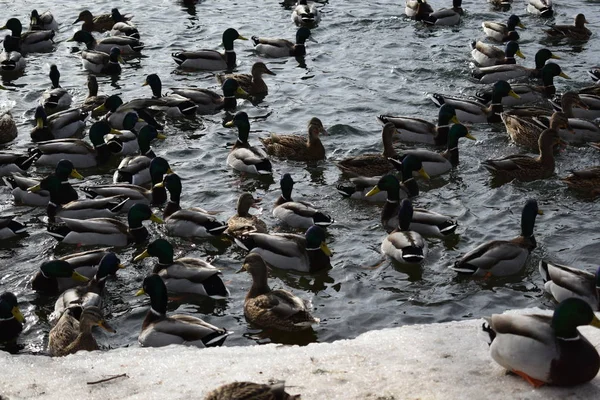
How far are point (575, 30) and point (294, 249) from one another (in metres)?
A: 10.3

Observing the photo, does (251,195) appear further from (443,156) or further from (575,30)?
(575,30)

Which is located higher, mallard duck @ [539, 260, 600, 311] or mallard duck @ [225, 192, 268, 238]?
mallard duck @ [539, 260, 600, 311]

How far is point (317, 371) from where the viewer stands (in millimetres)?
7625

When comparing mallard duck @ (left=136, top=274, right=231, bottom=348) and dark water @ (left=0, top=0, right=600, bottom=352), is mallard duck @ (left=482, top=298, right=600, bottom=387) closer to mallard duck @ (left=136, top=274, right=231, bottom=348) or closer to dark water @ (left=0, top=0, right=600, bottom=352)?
dark water @ (left=0, top=0, right=600, bottom=352)

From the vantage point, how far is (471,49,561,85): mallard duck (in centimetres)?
1744

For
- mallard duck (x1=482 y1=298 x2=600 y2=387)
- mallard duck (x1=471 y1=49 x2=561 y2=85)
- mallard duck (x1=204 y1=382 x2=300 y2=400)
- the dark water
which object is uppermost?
mallard duck (x1=204 y1=382 x2=300 y2=400)

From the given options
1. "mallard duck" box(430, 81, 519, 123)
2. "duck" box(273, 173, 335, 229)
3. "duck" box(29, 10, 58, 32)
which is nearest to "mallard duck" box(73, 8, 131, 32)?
"duck" box(29, 10, 58, 32)

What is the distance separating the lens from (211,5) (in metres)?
23.2

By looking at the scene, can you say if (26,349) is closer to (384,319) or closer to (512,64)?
(384,319)

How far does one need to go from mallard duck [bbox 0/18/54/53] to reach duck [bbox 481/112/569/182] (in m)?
10.6

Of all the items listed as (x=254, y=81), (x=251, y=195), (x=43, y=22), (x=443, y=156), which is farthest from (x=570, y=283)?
(x=43, y=22)

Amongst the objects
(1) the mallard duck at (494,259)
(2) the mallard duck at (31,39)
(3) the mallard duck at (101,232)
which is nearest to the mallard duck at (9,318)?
(3) the mallard duck at (101,232)

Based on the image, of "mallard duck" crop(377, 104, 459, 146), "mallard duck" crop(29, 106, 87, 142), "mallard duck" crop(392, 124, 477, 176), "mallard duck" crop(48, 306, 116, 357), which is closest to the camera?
"mallard duck" crop(48, 306, 116, 357)

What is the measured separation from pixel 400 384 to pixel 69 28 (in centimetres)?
1653
